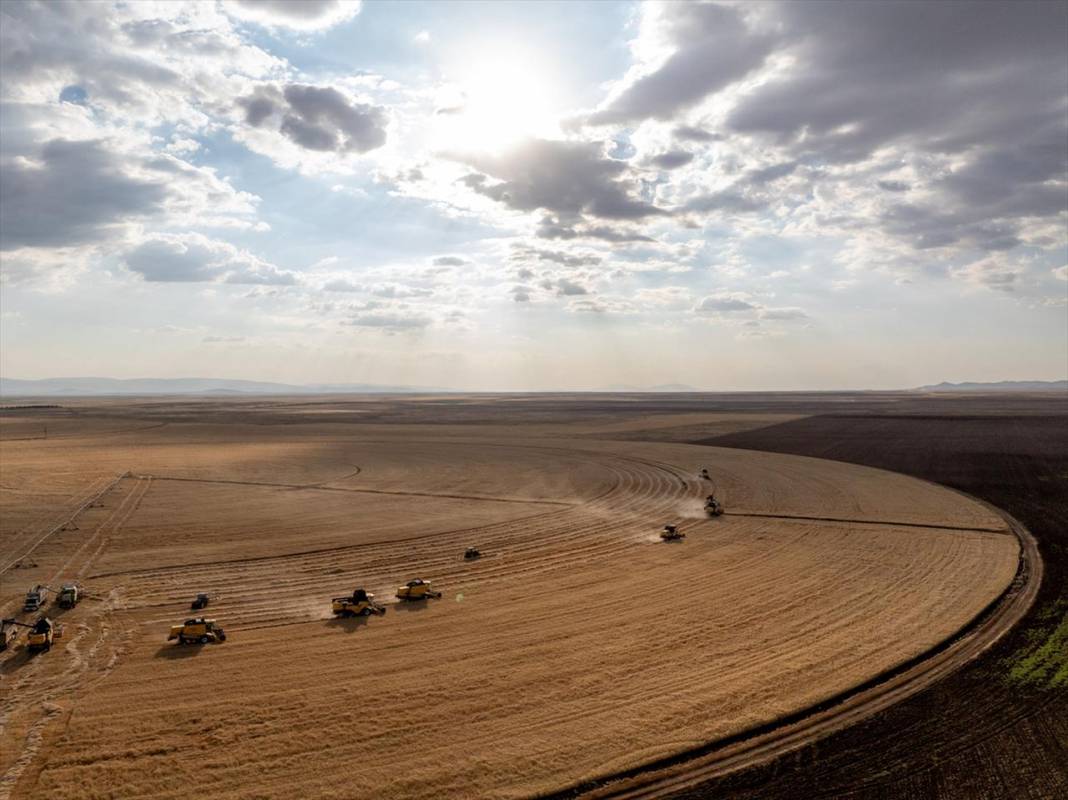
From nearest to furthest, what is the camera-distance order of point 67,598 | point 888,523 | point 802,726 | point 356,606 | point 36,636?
1. point 802,726
2. point 36,636
3. point 356,606
4. point 67,598
5. point 888,523

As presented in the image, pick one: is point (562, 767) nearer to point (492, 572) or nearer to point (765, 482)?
point (492, 572)

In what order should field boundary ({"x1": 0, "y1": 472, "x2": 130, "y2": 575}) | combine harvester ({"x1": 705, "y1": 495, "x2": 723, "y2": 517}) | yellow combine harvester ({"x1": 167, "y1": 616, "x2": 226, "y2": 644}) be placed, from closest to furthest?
1. yellow combine harvester ({"x1": 167, "y1": 616, "x2": 226, "y2": 644})
2. field boundary ({"x1": 0, "y1": 472, "x2": 130, "y2": 575})
3. combine harvester ({"x1": 705, "y1": 495, "x2": 723, "y2": 517})

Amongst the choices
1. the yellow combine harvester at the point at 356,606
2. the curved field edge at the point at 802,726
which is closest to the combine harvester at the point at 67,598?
the yellow combine harvester at the point at 356,606

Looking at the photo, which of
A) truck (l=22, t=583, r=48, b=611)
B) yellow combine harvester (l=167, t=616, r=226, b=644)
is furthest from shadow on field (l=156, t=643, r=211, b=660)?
truck (l=22, t=583, r=48, b=611)

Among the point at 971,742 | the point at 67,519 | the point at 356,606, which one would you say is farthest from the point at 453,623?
the point at 67,519

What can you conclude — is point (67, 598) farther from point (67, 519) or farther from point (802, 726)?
point (802, 726)

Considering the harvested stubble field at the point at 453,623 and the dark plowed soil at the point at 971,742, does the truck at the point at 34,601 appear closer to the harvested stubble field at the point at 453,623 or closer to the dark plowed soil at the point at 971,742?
the harvested stubble field at the point at 453,623

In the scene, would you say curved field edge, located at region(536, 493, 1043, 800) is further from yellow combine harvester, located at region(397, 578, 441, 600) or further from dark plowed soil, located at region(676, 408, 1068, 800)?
yellow combine harvester, located at region(397, 578, 441, 600)
